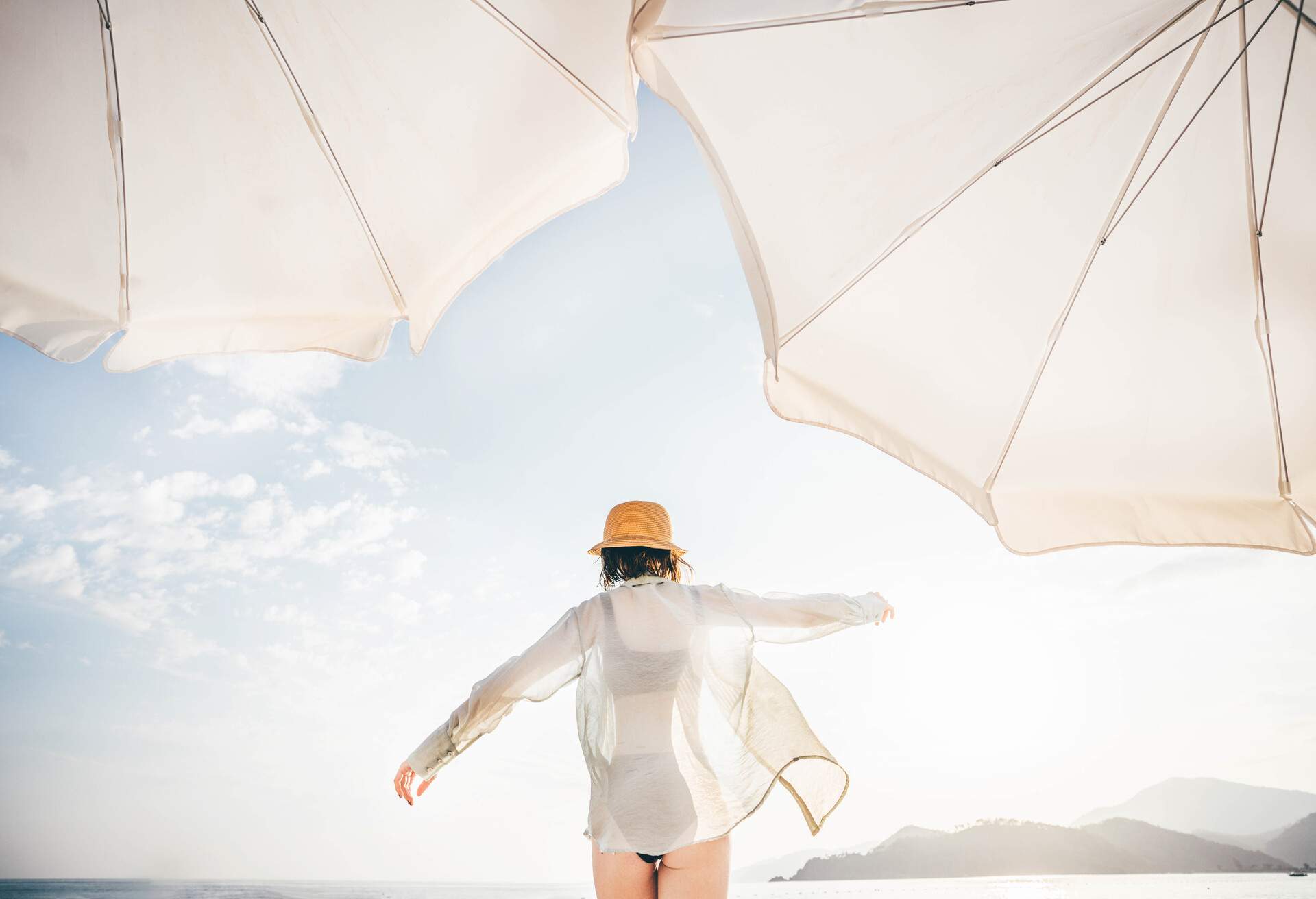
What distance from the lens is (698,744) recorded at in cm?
243

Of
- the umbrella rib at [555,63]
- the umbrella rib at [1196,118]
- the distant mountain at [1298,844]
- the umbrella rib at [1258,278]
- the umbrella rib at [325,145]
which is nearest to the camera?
the umbrella rib at [1196,118]

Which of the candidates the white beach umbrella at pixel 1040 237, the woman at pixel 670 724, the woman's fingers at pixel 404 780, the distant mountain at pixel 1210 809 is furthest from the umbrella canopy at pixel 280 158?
the distant mountain at pixel 1210 809

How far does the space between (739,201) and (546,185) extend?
1.05 m

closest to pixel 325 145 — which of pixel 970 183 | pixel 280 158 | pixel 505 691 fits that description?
pixel 280 158

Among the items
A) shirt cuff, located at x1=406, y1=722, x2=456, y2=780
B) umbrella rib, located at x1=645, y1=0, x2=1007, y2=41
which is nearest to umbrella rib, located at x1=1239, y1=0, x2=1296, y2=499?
umbrella rib, located at x1=645, y1=0, x2=1007, y2=41

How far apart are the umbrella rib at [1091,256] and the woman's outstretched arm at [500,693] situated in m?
1.98

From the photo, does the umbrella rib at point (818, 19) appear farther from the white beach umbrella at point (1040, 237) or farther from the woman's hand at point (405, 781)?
the woman's hand at point (405, 781)

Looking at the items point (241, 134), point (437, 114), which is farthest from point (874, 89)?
point (241, 134)

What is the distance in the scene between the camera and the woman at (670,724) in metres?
2.27

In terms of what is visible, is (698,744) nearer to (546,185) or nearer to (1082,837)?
(546,185)

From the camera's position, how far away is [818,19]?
2.14 meters

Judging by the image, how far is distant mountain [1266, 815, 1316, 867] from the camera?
63500 millimetres

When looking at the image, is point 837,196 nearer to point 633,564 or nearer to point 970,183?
point 970,183

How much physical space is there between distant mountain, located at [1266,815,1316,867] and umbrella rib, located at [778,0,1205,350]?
90.0 m
